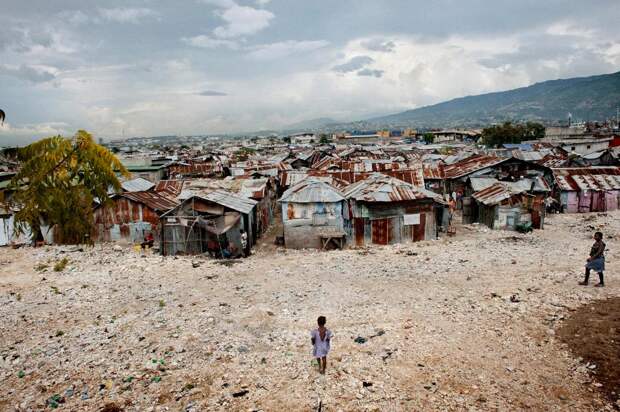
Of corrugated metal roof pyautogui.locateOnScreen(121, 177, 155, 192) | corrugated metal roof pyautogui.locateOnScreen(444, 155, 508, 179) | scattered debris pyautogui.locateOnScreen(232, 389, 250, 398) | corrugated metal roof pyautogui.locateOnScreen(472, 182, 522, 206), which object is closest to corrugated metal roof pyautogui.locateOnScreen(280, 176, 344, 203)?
corrugated metal roof pyautogui.locateOnScreen(472, 182, 522, 206)

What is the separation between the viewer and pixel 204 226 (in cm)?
2006

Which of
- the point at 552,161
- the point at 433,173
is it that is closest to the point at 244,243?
the point at 433,173

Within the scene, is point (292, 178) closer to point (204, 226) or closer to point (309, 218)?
point (309, 218)

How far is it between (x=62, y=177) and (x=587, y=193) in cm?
3362

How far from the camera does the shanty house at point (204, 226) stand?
20.1 m

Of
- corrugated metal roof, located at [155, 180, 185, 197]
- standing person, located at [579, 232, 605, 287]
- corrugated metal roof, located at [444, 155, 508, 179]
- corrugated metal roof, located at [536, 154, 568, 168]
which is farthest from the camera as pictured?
corrugated metal roof, located at [536, 154, 568, 168]

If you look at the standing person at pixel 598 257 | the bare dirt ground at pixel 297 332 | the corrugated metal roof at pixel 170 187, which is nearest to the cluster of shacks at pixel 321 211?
the corrugated metal roof at pixel 170 187

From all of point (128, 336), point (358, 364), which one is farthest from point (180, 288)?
point (358, 364)

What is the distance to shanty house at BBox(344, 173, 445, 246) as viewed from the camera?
69.7 ft

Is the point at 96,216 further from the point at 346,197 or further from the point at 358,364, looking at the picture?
the point at 358,364

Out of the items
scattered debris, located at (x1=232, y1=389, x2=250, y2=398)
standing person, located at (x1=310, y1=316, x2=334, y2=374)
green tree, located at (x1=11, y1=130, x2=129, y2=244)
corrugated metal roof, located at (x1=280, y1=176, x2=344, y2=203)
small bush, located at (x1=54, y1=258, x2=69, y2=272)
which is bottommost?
scattered debris, located at (x1=232, y1=389, x2=250, y2=398)

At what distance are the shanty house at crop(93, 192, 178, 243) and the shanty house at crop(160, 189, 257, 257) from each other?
2755 mm

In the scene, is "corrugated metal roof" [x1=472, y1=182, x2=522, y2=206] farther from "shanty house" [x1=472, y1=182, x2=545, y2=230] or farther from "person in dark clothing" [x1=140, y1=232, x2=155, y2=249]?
"person in dark clothing" [x1=140, y1=232, x2=155, y2=249]

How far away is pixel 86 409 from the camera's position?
316 inches
